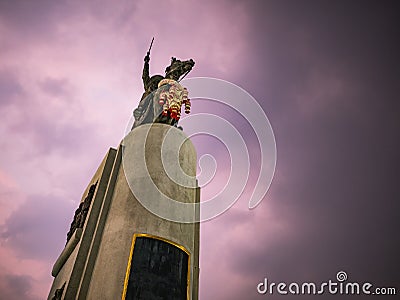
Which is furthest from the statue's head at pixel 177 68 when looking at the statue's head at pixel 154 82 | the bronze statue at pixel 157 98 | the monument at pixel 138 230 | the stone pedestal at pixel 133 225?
the stone pedestal at pixel 133 225

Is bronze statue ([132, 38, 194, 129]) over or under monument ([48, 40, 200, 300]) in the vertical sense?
over

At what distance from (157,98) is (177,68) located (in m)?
1.88

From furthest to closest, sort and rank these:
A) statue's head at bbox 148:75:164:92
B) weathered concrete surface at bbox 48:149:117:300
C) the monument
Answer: statue's head at bbox 148:75:164:92 → weathered concrete surface at bbox 48:149:117:300 → the monument

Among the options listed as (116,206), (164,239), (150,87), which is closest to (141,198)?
(116,206)

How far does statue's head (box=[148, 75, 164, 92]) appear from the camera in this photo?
15383mm

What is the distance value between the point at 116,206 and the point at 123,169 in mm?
1551

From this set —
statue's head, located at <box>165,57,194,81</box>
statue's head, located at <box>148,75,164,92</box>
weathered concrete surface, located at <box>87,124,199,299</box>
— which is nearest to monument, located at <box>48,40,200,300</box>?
weathered concrete surface, located at <box>87,124,199,299</box>

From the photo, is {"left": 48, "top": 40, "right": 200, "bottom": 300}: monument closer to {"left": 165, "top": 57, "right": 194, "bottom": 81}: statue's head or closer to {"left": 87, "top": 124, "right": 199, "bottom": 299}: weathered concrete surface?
{"left": 87, "top": 124, "right": 199, "bottom": 299}: weathered concrete surface

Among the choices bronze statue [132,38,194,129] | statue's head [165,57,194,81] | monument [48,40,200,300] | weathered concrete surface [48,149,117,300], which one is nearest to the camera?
monument [48,40,200,300]

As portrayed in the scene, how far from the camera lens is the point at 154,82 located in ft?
51.1

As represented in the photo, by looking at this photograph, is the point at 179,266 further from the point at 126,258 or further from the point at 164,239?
the point at 126,258

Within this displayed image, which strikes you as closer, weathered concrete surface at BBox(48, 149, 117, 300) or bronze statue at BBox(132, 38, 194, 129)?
weathered concrete surface at BBox(48, 149, 117, 300)

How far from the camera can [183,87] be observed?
1369cm

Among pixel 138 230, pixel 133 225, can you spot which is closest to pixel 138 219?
pixel 133 225
